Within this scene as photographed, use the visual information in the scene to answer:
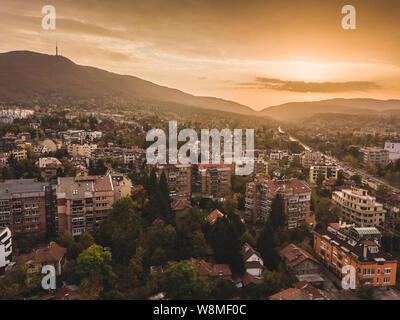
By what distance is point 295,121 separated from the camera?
123ft

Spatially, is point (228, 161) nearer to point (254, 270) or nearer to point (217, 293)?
point (254, 270)

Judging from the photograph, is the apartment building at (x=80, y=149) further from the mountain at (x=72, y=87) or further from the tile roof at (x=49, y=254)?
the mountain at (x=72, y=87)

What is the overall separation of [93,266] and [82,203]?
5.46 ft

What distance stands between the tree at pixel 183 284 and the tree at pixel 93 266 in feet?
3.03

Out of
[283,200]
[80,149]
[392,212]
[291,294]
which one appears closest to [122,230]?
[291,294]

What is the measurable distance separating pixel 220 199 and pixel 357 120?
26478 mm

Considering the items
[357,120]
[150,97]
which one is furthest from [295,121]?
[150,97]

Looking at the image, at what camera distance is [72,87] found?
3353cm

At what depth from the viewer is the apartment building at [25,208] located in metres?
6.33

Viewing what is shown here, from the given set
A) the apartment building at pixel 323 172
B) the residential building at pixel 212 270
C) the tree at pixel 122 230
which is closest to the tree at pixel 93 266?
the tree at pixel 122 230

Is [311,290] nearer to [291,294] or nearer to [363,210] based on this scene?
[291,294]

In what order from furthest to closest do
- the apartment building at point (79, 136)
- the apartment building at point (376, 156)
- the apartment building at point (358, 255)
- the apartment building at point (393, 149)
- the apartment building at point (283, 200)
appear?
the apartment building at point (393, 149) → the apartment building at point (376, 156) → the apartment building at point (79, 136) → the apartment building at point (283, 200) → the apartment building at point (358, 255)

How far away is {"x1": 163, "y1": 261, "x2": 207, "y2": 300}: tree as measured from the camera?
4508 millimetres
